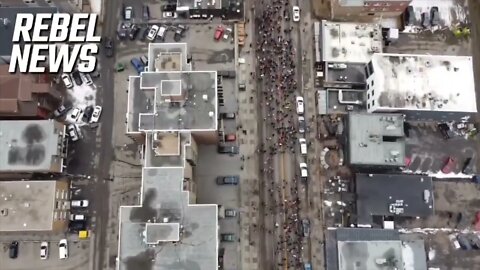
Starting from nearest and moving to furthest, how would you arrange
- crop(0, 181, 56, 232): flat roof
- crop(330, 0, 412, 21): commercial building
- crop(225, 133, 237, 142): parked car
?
crop(0, 181, 56, 232): flat roof
crop(225, 133, 237, 142): parked car
crop(330, 0, 412, 21): commercial building

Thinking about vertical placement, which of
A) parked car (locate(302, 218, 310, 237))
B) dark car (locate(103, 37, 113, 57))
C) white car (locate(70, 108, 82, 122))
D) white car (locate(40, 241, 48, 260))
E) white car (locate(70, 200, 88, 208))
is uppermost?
dark car (locate(103, 37, 113, 57))

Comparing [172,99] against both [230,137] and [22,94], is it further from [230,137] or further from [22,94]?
[22,94]

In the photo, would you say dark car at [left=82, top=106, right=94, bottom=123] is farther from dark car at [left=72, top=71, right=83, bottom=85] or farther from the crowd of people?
the crowd of people

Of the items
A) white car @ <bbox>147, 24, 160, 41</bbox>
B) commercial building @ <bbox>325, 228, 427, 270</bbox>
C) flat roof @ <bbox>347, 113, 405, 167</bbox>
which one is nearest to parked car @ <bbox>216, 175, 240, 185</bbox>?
commercial building @ <bbox>325, 228, 427, 270</bbox>

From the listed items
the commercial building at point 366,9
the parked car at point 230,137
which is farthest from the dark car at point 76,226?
the commercial building at point 366,9

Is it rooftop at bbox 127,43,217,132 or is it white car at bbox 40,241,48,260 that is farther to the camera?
white car at bbox 40,241,48,260

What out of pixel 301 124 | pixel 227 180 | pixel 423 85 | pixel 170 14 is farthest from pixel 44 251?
pixel 423 85

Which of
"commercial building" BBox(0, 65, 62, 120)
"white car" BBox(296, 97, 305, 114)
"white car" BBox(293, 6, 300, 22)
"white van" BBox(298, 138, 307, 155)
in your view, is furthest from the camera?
"white car" BBox(293, 6, 300, 22)

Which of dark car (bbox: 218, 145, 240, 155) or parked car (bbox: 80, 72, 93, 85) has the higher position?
parked car (bbox: 80, 72, 93, 85)

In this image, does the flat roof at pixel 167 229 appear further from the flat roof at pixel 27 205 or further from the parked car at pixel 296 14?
the parked car at pixel 296 14
